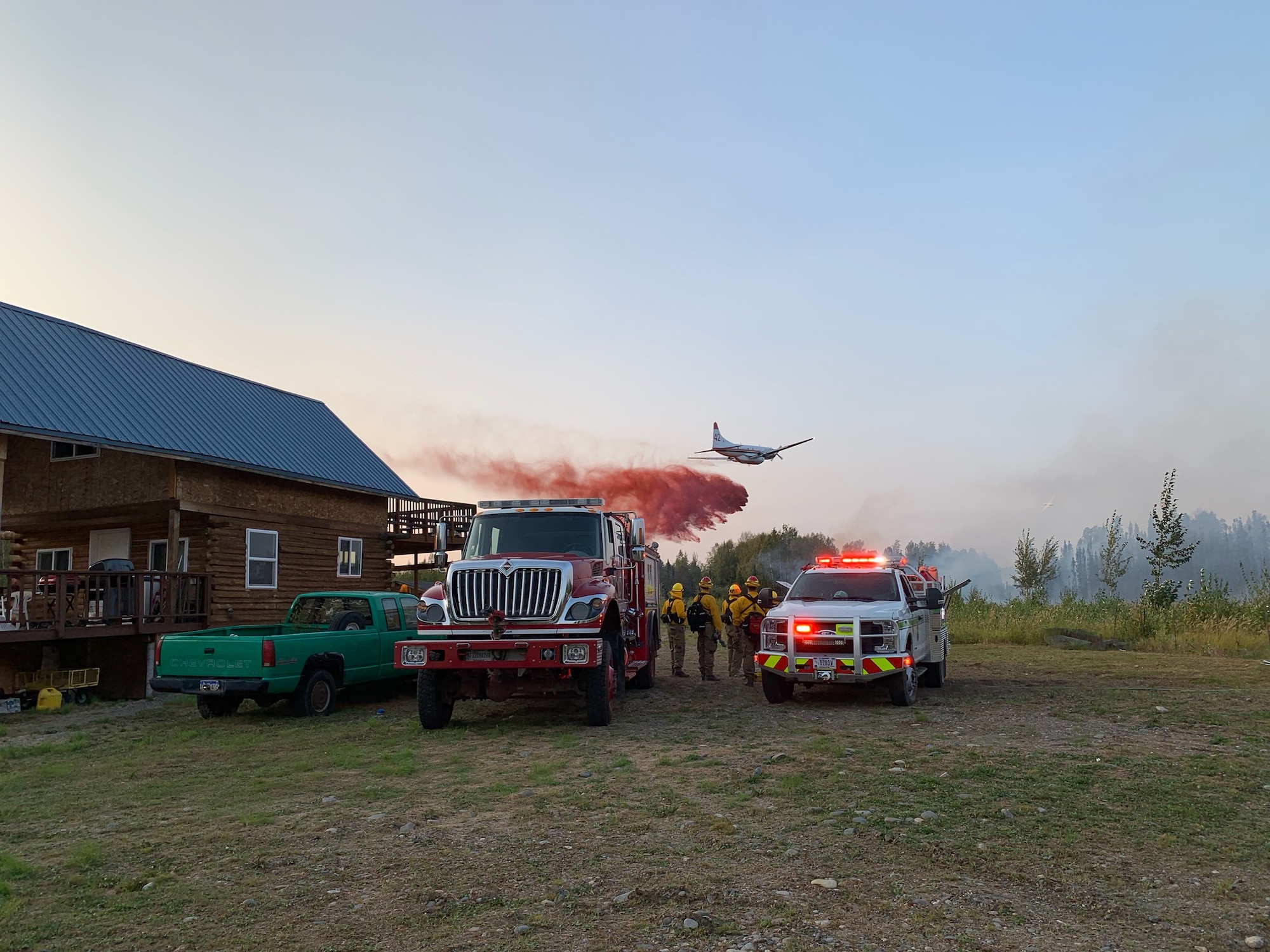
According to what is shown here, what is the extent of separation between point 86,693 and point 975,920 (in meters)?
15.7

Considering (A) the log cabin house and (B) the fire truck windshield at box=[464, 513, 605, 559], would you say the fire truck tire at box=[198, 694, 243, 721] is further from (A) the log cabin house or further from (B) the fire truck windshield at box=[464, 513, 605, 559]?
(B) the fire truck windshield at box=[464, 513, 605, 559]

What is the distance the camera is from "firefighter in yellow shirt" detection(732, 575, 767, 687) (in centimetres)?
1600

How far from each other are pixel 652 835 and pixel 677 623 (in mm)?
11744

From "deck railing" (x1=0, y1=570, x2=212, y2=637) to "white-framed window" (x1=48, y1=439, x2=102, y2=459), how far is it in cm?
326

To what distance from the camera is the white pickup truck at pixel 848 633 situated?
12.0 m

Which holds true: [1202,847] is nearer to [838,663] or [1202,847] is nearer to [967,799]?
[967,799]

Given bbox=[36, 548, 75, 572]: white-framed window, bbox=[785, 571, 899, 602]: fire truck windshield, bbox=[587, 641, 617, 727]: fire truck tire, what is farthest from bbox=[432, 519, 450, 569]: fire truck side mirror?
bbox=[36, 548, 75, 572]: white-framed window

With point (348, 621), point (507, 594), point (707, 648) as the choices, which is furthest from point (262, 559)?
point (507, 594)

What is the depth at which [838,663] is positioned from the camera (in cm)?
1198

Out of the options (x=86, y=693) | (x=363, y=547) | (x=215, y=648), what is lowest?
(x=86, y=693)

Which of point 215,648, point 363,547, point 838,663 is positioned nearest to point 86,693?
point 215,648

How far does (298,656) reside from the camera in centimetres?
1205

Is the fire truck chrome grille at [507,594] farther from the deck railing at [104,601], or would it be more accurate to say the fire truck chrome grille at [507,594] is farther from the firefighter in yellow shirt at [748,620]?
the deck railing at [104,601]

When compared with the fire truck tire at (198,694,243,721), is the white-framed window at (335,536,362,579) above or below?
above
